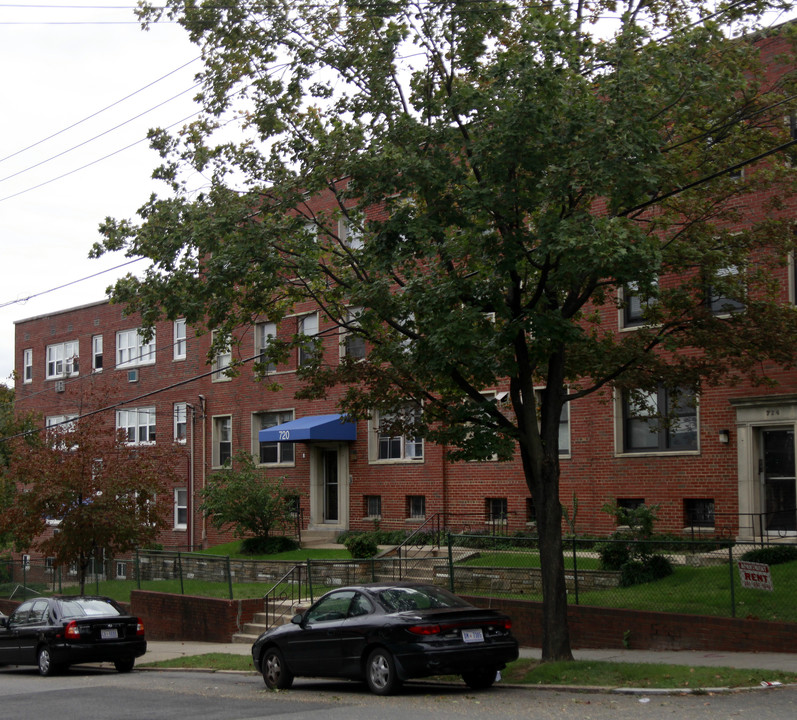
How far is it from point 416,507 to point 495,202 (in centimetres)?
1780

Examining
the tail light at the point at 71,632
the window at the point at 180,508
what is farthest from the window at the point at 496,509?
the window at the point at 180,508

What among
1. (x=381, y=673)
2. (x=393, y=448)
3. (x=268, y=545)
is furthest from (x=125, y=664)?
(x=393, y=448)

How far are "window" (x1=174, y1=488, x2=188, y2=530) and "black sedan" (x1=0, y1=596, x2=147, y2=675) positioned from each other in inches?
752

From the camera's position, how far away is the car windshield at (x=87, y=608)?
18609 millimetres

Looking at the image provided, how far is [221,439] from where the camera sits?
122ft

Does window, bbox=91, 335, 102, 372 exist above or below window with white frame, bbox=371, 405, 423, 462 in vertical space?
above

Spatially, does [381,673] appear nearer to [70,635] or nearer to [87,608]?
[70,635]

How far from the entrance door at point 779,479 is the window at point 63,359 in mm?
31574

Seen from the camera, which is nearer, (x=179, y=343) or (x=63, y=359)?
(x=179, y=343)

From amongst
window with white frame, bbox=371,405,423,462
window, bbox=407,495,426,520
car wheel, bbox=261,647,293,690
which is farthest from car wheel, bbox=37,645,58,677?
window, bbox=407,495,426,520

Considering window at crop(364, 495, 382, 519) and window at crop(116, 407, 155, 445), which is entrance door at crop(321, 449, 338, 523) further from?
window at crop(116, 407, 155, 445)

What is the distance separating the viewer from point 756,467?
2184cm

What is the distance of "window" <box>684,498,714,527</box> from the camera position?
22.8 metres

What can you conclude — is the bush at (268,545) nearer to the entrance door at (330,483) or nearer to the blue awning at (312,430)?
the entrance door at (330,483)
